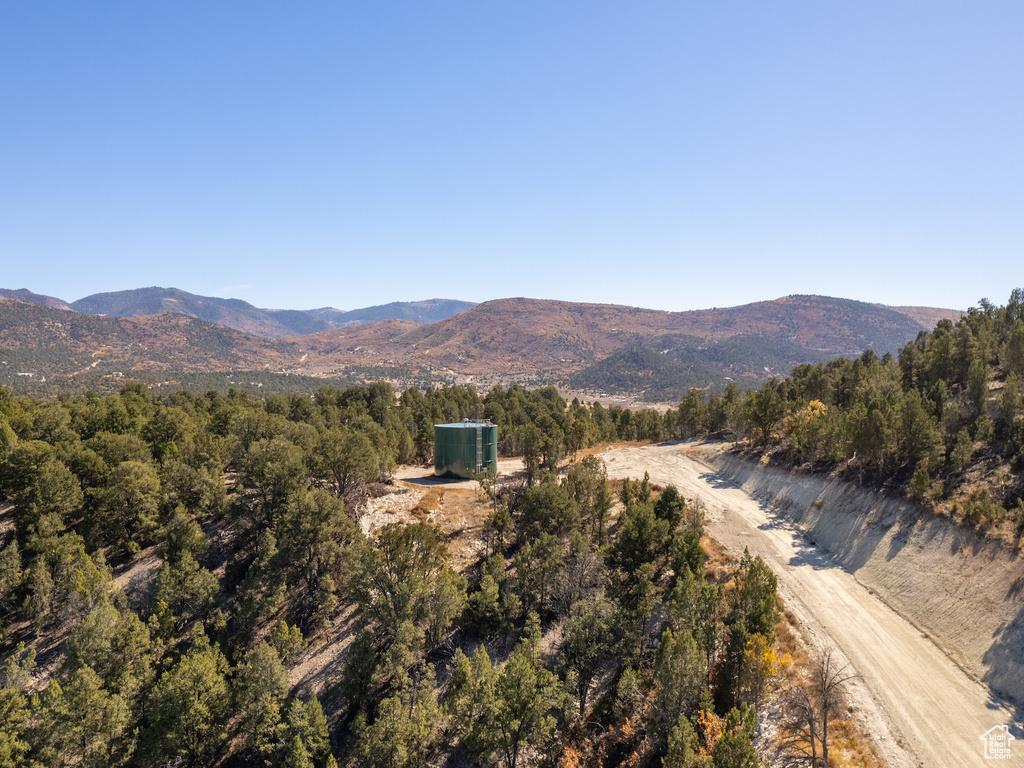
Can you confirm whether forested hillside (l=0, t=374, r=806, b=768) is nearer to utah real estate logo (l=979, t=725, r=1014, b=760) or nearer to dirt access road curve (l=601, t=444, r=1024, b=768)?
dirt access road curve (l=601, t=444, r=1024, b=768)

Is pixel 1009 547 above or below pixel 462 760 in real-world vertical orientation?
above

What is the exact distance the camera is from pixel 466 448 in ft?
250

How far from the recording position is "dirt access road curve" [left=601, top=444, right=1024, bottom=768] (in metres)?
31.2

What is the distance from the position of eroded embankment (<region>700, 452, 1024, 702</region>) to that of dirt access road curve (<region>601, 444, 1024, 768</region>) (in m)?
1.59

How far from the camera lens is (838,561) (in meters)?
53.7

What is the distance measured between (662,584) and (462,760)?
79.7 feet

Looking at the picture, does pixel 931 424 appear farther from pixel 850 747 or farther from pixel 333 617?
pixel 333 617

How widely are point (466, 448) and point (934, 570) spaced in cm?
5736

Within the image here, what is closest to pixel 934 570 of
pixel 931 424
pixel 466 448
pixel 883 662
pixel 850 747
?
pixel 883 662

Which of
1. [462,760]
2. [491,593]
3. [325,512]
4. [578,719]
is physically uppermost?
[325,512]

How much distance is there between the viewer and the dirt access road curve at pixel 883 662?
31.2 meters

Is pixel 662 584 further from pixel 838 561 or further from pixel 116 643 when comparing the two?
pixel 116 643

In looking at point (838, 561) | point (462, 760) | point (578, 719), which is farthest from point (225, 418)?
point (838, 561)

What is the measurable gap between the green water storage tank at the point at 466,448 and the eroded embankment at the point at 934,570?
145 feet
